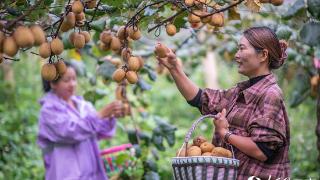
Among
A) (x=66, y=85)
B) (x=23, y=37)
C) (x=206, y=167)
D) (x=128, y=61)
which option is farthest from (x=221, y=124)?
(x=66, y=85)

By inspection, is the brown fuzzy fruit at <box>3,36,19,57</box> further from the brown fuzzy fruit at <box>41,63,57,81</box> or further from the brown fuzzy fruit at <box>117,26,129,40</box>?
the brown fuzzy fruit at <box>117,26,129,40</box>

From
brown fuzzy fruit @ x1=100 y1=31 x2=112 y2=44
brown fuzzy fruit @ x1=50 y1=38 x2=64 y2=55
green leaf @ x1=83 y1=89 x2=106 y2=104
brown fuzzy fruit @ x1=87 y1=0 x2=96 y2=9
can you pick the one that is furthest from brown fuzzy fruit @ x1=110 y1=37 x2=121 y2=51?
green leaf @ x1=83 y1=89 x2=106 y2=104

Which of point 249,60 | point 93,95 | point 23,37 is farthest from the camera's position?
point 93,95

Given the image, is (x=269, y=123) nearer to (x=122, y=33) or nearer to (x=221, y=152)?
(x=221, y=152)

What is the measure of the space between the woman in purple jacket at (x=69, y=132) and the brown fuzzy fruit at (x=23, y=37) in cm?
176

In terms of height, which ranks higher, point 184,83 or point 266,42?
point 266,42

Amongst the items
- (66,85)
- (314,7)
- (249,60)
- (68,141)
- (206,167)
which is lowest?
(68,141)

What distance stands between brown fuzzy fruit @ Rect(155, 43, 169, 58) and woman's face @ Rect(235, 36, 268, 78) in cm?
34

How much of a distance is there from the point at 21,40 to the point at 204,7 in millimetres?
1024

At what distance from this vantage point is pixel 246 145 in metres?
2.25

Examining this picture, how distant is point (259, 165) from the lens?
2.35 meters

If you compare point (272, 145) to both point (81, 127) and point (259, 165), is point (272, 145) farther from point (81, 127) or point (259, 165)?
point (81, 127)

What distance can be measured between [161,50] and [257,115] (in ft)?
1.77

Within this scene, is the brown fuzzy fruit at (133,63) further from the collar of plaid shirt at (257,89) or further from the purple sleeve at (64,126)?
the purple sleeve at (64,126)
